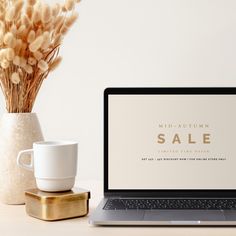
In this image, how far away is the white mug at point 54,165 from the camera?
101 cm

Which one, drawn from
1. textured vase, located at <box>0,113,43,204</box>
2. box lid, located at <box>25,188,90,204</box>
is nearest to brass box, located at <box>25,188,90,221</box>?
box lid, located at <box>25,188,90,204</box>

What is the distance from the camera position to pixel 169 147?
3.80 feet

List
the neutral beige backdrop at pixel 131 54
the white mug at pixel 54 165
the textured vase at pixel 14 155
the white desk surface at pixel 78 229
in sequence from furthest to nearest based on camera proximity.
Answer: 1. the neutral beige backdrop at pixel 131 54
2. the textured vase at pixel 14 155
3. the white mug at pixel 54 165
4. the white desk surface at pixel 78 229

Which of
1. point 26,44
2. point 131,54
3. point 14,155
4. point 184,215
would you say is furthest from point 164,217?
point 131,54

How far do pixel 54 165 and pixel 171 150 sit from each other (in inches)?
11.8

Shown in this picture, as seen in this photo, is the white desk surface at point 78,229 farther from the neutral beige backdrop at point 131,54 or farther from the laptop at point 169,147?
the neutral beige backdrop at point 131,54


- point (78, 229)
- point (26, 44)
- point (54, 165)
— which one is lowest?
point (78, 229)

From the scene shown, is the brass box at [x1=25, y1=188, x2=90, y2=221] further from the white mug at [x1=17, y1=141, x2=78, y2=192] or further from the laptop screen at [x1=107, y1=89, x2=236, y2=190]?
the laptop screen at [x1=107, y1=89, x2=236, y2=190]

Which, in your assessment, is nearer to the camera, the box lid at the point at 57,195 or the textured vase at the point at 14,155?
the box lid at the point at 57,195

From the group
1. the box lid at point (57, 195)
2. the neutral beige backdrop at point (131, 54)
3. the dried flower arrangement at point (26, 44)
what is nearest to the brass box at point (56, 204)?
the box lid at point (57, 195)

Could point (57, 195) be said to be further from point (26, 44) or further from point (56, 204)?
point (26, 44)

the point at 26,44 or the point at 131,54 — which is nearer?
the point at 26,44

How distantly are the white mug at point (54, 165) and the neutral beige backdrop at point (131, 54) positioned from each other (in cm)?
87

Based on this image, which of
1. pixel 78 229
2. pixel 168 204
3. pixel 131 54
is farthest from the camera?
→ pixel 131 54
